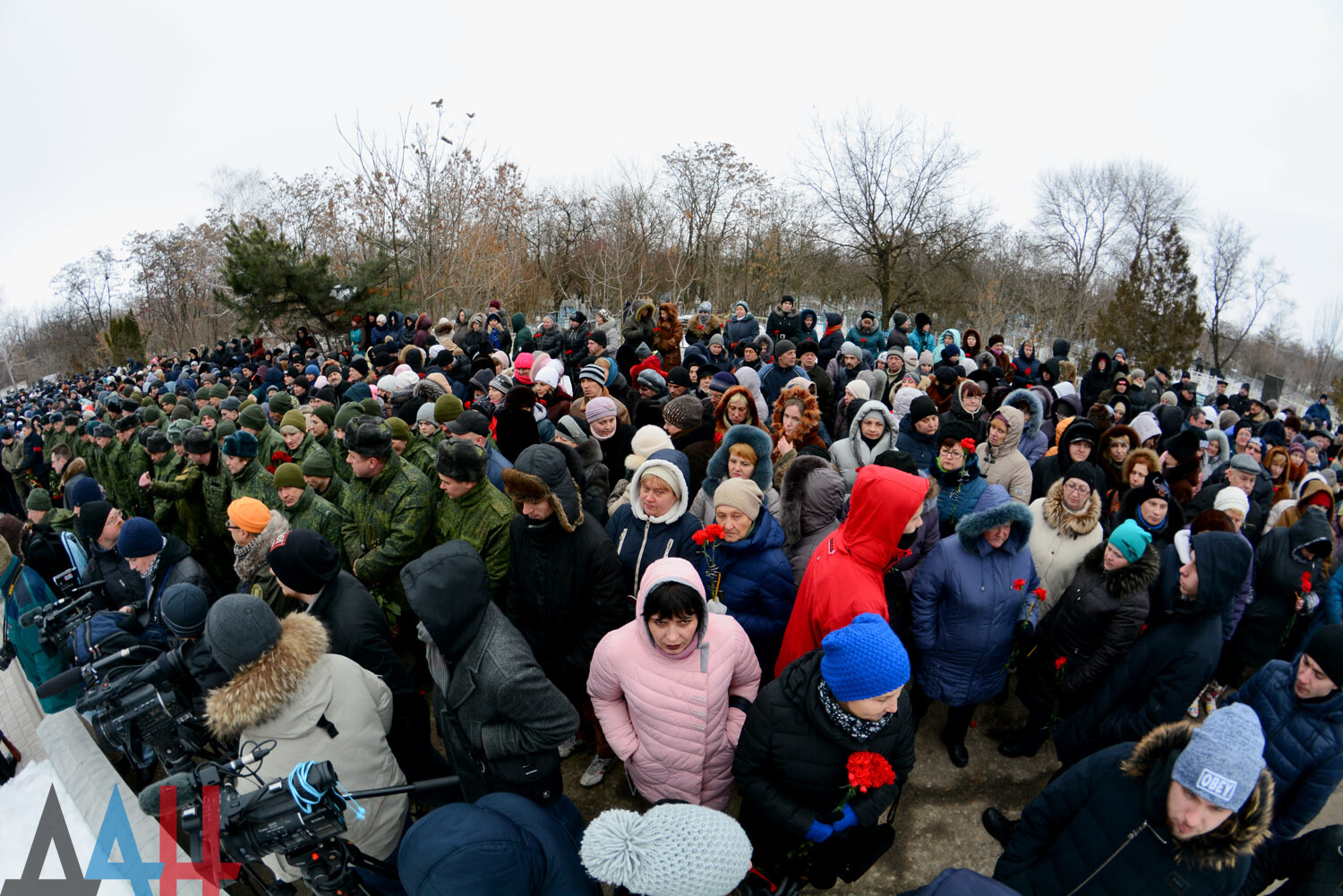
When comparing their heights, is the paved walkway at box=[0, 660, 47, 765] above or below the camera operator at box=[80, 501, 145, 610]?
below

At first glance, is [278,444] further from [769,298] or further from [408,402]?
[769,298]

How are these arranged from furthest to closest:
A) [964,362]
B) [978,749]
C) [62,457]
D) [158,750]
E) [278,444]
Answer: [964,362], [62,457], [278,444], [978,749], [158,750]

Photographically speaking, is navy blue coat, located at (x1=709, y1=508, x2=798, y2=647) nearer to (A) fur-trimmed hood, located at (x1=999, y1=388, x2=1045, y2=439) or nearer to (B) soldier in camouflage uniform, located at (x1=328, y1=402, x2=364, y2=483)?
(B) soldier in camouflage uniform, located at (x1=328, y1=402, x2=364, y2=483)

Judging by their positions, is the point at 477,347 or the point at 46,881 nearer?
the point at 46,881

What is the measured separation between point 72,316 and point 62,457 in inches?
2710

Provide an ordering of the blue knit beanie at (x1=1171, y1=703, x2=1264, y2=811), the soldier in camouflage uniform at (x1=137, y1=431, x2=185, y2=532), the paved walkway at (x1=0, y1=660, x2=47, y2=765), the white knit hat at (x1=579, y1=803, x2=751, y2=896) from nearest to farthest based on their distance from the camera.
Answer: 1. the white knit hat at (x1=579, y1=803, x2=751, y2=896)
2. the blue knit beanie at (x1=1171, y1=703, x2=1264, y2=811)
3. the paved walkway at (x1=0, y1=660, x2=47, y2=765)
4. the soldier in camouflage uniform at (x1=137, y1=431, x2=185, y2=532)

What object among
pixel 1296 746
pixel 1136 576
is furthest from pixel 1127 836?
pixel 1136 576

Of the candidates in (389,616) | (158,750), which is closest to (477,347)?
(389,616)

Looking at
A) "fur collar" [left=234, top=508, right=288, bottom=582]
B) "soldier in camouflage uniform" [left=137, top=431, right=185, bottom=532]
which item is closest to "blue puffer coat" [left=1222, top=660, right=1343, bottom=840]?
"fur collar" [left=234, top=508, right=288, bottom=582]

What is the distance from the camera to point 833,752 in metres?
2.39

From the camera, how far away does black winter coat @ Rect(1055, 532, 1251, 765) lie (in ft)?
10.1

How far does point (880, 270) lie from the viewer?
77.7 ft

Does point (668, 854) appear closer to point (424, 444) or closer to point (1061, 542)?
point (1061, 542)

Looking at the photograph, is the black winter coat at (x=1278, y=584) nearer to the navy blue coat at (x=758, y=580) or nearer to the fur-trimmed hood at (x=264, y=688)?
the navy blue coat at (x=758, y=580)
